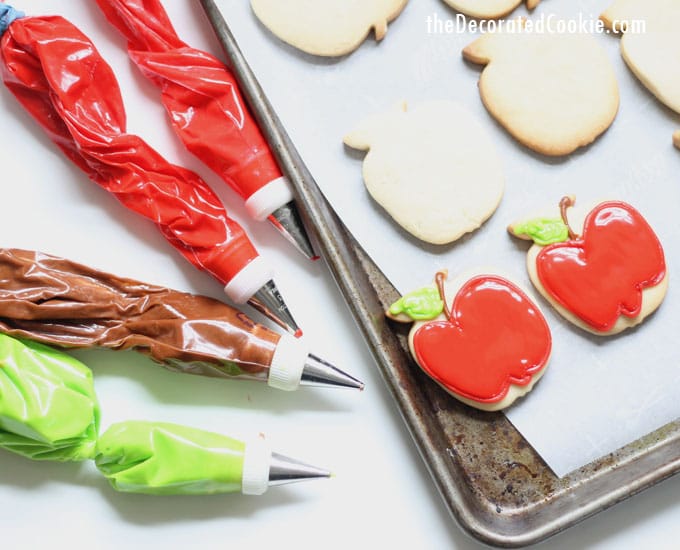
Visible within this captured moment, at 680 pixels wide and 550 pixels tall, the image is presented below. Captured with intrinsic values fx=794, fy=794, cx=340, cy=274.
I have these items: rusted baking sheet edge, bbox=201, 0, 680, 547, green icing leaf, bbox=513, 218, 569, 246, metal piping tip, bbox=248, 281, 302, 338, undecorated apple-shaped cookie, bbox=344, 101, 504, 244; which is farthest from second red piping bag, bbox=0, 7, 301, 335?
green icing leaf, bbox=513, 218, 569, 246

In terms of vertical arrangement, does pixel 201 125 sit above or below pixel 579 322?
below

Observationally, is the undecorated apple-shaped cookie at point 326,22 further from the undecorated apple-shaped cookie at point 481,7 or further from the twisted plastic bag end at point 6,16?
the twisted plastic bag end at point 6,16

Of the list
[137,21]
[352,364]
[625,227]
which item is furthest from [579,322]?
[137,21]

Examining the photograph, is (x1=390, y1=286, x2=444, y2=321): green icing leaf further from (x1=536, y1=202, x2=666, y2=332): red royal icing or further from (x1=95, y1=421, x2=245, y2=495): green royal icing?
(x1=95, y1=421, x2=245, y2=495): green royal icing

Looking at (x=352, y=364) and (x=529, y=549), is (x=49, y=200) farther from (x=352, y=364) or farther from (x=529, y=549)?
(x=529, y=549)

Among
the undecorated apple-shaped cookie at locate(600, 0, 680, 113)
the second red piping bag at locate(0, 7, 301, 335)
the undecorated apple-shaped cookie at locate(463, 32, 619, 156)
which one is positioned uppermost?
the undecorated apple-shaped cookie at locate(600, 0, 680, 113)

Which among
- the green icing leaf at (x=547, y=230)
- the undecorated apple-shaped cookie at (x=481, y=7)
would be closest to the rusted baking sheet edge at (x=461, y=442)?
the green icing leaf at (x=547, y=230)
